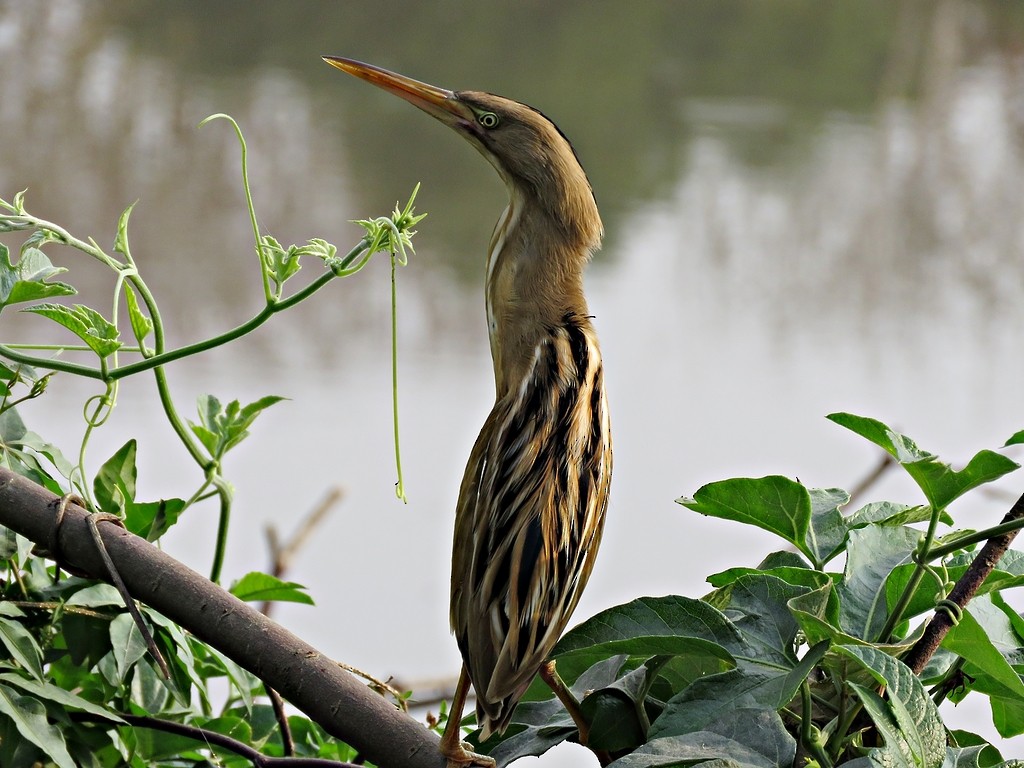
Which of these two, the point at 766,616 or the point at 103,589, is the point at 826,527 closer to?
the point at 766,616

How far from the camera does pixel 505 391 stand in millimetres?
707

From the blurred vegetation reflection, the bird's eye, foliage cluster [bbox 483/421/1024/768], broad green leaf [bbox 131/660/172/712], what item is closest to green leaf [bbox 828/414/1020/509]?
foliage cluster [bbox 483/421/1024/768]

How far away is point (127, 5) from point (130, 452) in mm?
5336

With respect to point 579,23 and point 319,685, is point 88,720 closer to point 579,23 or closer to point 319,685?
point 319,685

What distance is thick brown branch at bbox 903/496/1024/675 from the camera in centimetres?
57

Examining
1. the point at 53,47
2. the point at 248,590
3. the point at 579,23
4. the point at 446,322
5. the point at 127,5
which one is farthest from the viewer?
the point at 579,23

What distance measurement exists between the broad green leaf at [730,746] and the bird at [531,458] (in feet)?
0.24

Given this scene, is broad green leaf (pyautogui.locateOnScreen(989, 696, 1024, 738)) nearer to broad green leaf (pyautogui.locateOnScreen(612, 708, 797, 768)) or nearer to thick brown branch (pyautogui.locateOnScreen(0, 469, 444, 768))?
broad green leaf (pyautogui.locateOnScreen(612, 708, 797, 768))

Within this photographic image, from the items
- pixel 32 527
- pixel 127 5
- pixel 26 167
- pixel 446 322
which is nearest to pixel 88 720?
pixel 32 527

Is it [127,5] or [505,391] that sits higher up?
[127,5]

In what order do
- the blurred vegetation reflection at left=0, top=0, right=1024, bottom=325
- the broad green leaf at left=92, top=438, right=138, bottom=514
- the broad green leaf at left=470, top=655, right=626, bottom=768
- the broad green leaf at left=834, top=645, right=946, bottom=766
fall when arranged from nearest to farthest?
the broad green leaf at left=834, top=645, right=946, bottom=766 → the broad green leaf at left=470, top=655, right=626, bottom=768 → the broad green leaf at left=92, top=438, right=138, bottom=514 → the blurred vegetation reflection at left=0, top=0, right=1024, bottom=325

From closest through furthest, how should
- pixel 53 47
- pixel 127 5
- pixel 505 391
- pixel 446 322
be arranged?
pixel 505 391 → pixel 446 322 → pixel 53 47 → pixel 127 5

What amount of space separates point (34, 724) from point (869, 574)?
436 millimetres

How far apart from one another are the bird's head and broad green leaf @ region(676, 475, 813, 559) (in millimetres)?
214
